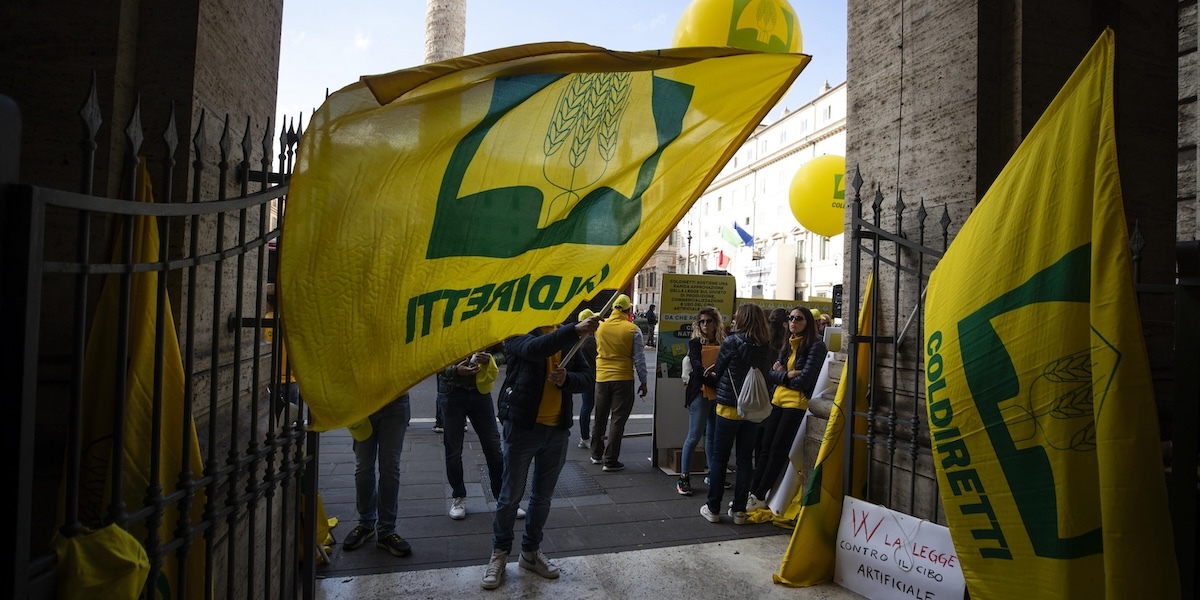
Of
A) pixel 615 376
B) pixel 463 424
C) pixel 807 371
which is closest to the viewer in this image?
pixel 463 424

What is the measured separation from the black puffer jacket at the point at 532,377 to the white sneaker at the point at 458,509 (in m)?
1.44

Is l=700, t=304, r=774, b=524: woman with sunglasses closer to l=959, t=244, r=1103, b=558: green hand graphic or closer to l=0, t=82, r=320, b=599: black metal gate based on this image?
l=959, t=244, r=1103, b=558: green hand graphic

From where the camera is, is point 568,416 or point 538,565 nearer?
point 538,565

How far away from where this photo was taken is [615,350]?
6.93 m

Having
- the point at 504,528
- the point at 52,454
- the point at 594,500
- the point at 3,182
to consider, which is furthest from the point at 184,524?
the point at 594,500

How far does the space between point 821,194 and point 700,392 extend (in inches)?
203

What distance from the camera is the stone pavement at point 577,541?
3.98 metres

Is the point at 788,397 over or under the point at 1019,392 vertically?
under

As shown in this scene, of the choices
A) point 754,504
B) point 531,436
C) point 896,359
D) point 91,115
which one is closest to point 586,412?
point 754,504

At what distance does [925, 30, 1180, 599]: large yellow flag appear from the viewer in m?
1.87

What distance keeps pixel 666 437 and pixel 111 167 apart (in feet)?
19.2

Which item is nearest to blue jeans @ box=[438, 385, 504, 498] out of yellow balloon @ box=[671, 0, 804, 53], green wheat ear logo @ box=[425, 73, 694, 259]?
green wheat ear logo @ box=[425, 73, 694, 259]

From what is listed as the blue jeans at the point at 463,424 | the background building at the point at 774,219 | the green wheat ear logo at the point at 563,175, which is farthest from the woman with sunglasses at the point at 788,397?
the background building at the point at 774,219

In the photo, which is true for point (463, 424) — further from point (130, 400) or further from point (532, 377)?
point (130, 400)
